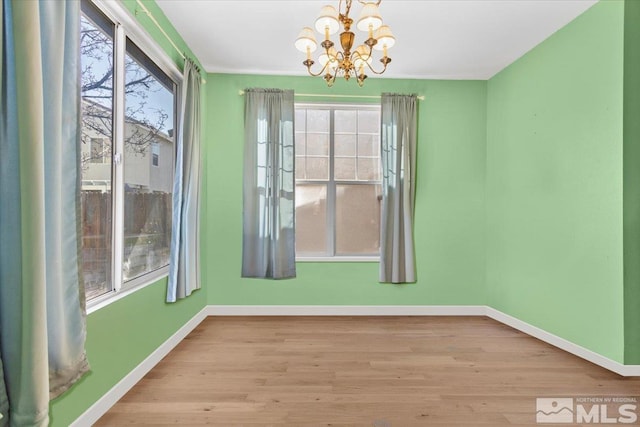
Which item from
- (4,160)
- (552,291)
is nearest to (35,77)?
(4,160)

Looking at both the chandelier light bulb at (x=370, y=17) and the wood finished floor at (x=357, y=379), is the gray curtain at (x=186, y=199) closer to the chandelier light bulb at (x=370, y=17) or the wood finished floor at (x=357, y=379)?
the wood finished floor at (x=357, y=379)

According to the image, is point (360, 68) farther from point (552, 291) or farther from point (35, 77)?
point (552, 291)

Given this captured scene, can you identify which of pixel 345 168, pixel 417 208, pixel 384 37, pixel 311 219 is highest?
pixel 384 37

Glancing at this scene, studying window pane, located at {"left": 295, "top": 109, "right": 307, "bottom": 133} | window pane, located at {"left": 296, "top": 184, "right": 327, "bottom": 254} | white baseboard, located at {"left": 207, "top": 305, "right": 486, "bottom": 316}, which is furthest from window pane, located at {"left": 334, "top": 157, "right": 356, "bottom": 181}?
white baseboard, located at {"left": 207, "top": 305, "right": 486, "bottom": 316}

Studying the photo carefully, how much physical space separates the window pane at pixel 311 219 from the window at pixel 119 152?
5.16 ft

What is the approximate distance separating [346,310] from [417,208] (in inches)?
57.5

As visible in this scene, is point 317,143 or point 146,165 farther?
point 317,143

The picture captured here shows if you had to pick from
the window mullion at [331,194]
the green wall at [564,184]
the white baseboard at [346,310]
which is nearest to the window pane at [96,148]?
the white baseboard at [346,310]

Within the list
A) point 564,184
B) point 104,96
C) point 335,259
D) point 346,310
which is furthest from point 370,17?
point 346,310

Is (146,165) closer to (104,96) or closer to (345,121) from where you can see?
(104,96)

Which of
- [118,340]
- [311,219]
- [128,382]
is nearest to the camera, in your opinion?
[118,340]

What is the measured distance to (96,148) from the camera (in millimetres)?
2035

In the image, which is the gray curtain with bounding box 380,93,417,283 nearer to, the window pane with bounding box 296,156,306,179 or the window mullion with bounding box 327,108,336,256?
the window mullion with bounding box 327,108,336,256

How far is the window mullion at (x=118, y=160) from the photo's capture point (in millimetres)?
2176
